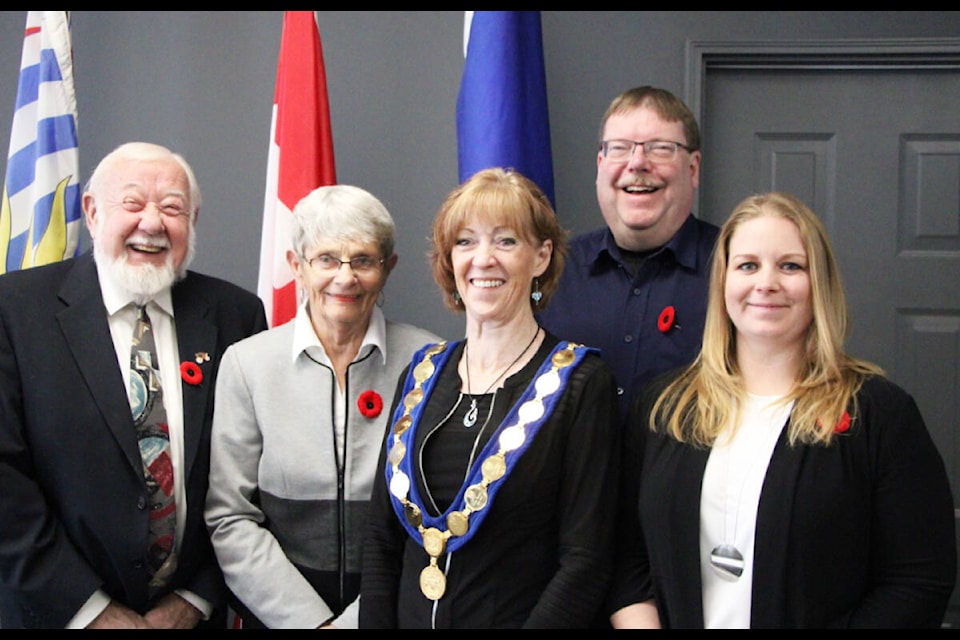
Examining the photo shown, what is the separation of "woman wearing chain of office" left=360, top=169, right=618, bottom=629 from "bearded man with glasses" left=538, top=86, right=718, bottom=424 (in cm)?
31

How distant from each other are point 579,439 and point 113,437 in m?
1.05

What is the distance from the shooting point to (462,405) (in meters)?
1.75

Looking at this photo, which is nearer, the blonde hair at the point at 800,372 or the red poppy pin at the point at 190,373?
the blonde hair at the point at 800,372

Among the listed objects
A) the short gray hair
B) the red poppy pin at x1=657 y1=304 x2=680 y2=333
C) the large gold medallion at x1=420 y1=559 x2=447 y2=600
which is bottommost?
the large gold medallion at x1=420 y1=559 x2=447 y2=600

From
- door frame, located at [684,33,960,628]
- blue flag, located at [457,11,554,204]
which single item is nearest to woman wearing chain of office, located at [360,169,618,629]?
blue flag, located at [457,11,554,204]

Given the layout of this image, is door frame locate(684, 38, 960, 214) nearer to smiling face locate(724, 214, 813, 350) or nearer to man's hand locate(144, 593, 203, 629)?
smiling face locate(724, 214, 813, 350)

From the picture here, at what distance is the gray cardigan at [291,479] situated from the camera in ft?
6.31

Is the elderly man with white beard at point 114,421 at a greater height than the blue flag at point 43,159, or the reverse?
the blue flag at point 43,159

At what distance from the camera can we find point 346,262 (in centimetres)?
193

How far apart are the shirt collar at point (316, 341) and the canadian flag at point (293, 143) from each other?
0.78m

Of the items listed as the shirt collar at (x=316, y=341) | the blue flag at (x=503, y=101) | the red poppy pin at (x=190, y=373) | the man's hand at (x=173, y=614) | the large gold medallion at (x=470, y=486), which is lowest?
the man's hand at (x=173, y=614)

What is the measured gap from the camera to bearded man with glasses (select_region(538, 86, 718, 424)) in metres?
2.04

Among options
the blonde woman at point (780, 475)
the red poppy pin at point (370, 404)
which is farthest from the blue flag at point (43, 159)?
the blonde woman at point (780, 475)

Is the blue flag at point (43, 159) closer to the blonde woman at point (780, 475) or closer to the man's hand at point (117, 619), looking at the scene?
the man's hand at point (117, 619)
